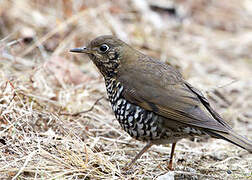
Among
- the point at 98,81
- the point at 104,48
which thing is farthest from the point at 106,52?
the point at 98,81

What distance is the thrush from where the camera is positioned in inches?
162

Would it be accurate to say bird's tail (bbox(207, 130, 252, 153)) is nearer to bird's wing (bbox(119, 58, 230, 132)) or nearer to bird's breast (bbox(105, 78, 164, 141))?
bird's wing (bbox(119, 58, 230, 132))

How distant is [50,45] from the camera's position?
302 inches

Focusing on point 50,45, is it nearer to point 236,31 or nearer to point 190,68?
point 190,68

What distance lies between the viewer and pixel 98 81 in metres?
6.36

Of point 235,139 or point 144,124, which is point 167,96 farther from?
point 235,139

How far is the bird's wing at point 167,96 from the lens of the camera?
4109 millimetres

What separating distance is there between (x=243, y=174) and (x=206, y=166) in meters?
0.41

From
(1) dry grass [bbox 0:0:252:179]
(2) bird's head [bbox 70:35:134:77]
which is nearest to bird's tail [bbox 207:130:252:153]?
(1) dry grass [bbox 0:0:252:179]

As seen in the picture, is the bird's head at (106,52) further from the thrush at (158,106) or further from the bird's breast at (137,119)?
the bird's breast at (137,119)

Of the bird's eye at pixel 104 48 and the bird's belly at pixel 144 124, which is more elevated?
the bird's eye at pixel 104 48

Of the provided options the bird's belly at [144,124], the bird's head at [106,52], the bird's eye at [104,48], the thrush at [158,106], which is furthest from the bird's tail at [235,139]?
the bird's eye at [104,48]

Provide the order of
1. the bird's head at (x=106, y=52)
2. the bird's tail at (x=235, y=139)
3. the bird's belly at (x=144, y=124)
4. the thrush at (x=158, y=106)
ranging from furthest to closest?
the bird's head at (x=106, y=52)
the bird's belly at (x=144, y=124)
the thrush at (x=158, y=106)
the bird's tail at (x=235, y=139)

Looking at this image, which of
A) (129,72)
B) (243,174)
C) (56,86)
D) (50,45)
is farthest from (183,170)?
(50,45)
